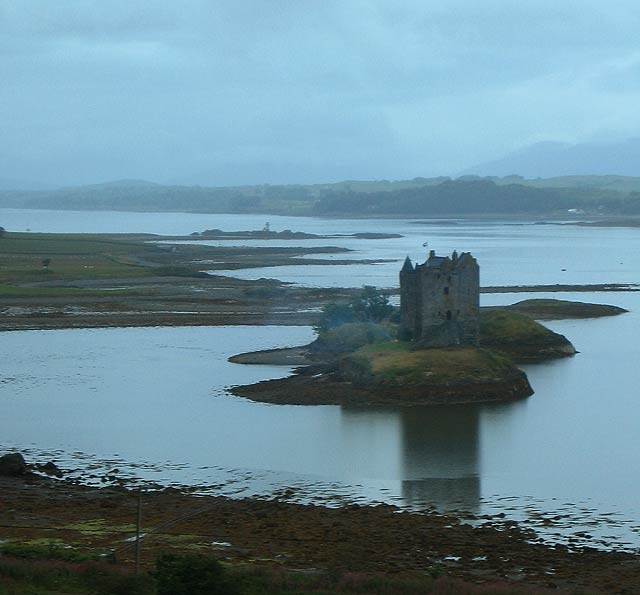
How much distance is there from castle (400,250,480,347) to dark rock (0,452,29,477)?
18155 millimetres

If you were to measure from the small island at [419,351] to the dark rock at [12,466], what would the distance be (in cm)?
1211

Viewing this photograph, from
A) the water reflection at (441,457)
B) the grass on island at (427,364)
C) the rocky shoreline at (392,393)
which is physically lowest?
the water reflection at (441,457)

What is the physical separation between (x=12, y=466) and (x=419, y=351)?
698 inches

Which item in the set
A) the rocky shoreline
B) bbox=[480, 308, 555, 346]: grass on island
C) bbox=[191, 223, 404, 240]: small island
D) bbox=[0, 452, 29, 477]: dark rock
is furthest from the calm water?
bbox=[191, 223, 404, 240]: small island

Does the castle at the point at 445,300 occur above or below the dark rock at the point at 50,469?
above

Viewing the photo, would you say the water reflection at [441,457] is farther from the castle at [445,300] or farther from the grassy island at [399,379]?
the castle at [445,300]

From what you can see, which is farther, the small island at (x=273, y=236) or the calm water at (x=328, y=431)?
the small island at (x=273, y=236)

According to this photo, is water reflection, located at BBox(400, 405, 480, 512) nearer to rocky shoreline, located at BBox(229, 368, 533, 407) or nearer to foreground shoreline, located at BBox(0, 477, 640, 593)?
rocky shoreline, located at BBox(229, 368, 533, 407)

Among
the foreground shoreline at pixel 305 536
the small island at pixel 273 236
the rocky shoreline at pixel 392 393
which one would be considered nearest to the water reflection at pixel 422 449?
the rocky shoreline at pixel 392 393

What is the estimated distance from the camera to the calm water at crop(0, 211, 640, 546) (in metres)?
31.9

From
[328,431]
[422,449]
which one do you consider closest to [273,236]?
[328,431]

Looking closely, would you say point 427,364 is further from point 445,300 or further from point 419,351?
point 445,300

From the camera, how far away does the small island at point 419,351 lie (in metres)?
44.3

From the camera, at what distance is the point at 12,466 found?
1299 inches
